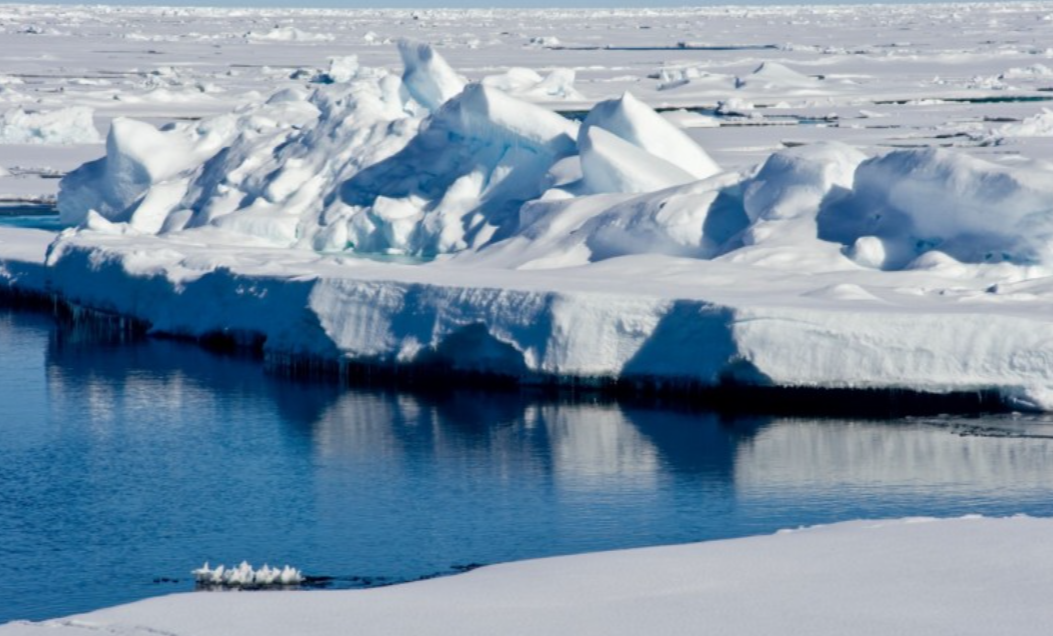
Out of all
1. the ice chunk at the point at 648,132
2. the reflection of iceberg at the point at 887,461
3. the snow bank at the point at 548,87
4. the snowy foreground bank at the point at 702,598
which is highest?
the snow bank at the point at 548,87

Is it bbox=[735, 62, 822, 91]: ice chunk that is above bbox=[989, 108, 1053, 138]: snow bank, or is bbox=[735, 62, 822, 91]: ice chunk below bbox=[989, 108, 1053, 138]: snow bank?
above

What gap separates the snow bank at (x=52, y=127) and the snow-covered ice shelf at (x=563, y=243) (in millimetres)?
1679

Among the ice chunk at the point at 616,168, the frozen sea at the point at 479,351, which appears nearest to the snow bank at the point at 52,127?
the frozen sea at the point at 479,351

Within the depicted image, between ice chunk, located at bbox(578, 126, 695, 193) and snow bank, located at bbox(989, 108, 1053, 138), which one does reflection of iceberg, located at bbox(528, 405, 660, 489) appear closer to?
ice chunk, located at bbox(578, 126, 695, 193)

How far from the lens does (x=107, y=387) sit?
11.8m

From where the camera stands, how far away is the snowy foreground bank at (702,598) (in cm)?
544

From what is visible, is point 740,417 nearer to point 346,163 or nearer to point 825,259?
point 825,259

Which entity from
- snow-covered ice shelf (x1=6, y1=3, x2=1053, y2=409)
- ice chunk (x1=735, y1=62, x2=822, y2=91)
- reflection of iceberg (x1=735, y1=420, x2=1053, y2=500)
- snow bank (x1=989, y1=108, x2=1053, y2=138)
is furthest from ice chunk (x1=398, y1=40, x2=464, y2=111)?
ice chunk (x1=735, y1=62, x2=822, y2=91)

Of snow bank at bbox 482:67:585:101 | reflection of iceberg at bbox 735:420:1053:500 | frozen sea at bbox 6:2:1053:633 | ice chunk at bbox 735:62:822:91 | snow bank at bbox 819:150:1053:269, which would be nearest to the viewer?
frozen sea at bbox 6:2:1053:633

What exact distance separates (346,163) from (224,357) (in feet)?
15.4

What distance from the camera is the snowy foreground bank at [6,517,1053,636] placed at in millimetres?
5441

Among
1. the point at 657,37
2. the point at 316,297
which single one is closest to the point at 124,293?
the point at 316,297

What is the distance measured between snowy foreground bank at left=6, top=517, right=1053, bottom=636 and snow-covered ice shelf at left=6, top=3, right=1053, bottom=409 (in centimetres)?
374

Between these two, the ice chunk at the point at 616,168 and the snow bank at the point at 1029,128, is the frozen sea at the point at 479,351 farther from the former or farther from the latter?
the snow bank at the point at 1029,128
